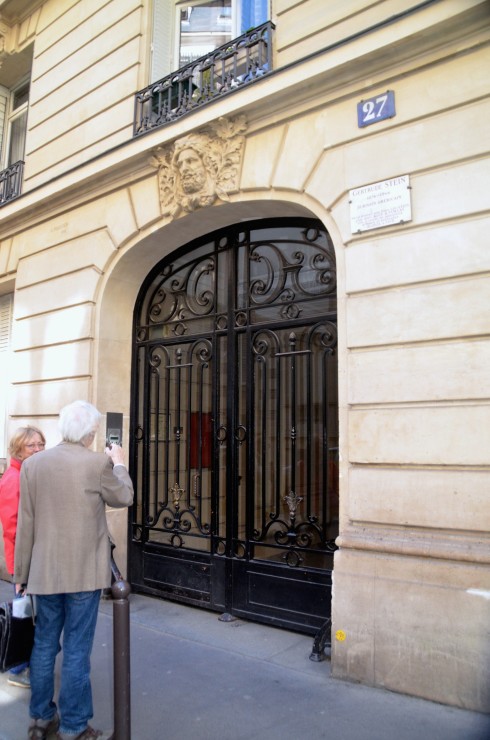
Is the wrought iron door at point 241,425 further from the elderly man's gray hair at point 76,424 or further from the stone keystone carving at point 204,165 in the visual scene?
the elderly man's gray hair at point 76,424

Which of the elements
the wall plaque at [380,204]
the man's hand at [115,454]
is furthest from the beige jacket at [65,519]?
the wall plaque at [380,204]

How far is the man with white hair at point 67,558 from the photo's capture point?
3.04 metres

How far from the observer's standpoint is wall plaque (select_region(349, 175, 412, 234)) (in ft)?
13.8

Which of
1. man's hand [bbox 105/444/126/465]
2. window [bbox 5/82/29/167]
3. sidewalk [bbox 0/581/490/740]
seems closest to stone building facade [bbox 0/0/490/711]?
sidewalk [bbox 0/581/490/740]

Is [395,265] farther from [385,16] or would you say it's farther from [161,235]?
[161,235]

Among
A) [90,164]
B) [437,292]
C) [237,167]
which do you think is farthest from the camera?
[90,164]

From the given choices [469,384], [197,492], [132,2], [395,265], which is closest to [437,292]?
[395,265]

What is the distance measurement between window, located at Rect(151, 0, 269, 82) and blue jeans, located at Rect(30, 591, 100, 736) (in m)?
5.82

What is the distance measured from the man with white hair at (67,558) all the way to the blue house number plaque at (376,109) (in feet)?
10.3

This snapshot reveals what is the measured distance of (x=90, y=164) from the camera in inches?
263

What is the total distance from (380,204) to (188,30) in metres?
4.10

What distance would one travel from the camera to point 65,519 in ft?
10.2

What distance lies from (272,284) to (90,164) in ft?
9.04

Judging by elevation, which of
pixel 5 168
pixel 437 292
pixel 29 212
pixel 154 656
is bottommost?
pixel 154 656
